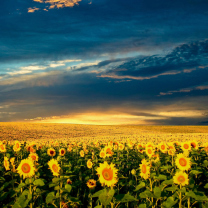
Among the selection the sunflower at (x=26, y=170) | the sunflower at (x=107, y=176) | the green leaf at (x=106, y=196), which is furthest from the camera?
the sunflower at (x=26, y=170)

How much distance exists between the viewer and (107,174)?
4.49 m

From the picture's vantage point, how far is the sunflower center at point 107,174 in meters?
4.45

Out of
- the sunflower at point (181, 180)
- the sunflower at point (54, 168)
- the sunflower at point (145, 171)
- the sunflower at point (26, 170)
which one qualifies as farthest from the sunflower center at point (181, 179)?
the sunflower at point (26, 170)

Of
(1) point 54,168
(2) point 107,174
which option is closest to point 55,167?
(1) point 54,168

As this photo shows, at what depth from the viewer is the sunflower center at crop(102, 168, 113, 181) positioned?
4.45 metres

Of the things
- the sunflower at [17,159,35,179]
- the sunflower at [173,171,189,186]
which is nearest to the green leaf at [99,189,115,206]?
the sunflower at [173,171,189,186]

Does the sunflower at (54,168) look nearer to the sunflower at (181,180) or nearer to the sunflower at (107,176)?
the sunflower at (107,176)

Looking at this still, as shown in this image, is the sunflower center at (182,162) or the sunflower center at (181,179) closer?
the sunflower center at (181,179)

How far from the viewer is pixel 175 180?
16.8 ft

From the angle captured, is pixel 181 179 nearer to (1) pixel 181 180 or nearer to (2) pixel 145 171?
(1) pixel 181 180

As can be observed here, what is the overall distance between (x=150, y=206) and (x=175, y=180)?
2.75 ft

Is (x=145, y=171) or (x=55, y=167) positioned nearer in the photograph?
(x=55, y=167)

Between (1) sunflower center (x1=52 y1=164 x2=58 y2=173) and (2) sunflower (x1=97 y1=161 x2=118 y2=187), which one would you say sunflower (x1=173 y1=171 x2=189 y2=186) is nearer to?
(2) sunflower (x1=97 y1=161 x2=118 y2=187)

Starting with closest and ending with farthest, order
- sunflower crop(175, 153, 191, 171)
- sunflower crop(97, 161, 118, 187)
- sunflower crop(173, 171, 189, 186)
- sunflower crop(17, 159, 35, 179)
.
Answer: sunflower crop(97, 161, 118, 187) < sunflower crop(173, 171, 189, 186) < sunflower crop(17, 159, 35, 179) < sunflower crop(175, 153, 191, 171)
